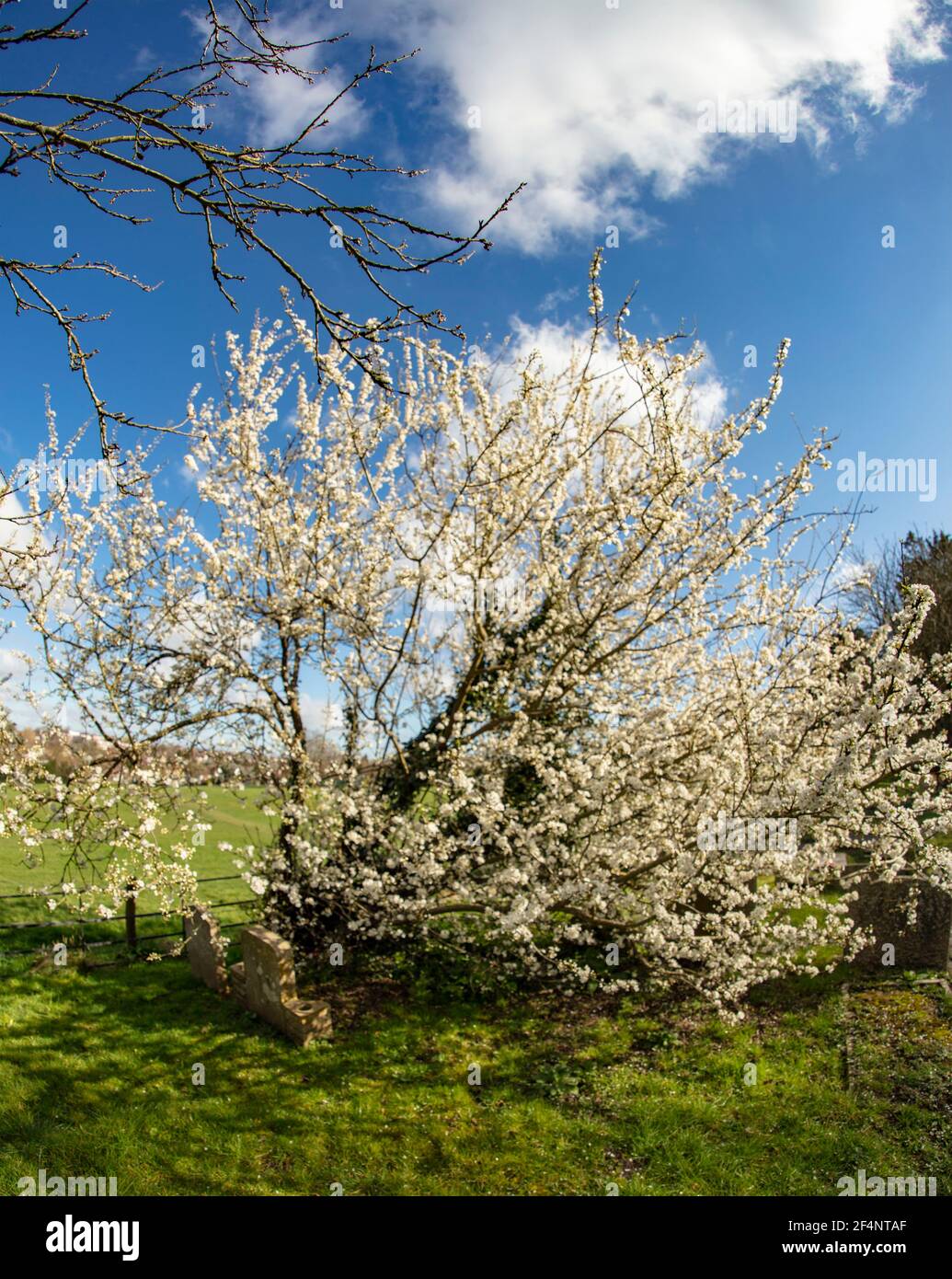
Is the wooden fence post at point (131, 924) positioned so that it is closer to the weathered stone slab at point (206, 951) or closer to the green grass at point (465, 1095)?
the green grass at point (465, 1095)

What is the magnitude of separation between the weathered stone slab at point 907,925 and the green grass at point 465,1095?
2.05ft

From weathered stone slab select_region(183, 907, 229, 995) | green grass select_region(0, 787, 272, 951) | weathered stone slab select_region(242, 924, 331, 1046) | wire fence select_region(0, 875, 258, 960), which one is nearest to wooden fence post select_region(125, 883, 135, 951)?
wire fence select_region(0, 875, 258, 960)

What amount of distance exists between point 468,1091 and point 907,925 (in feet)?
17.2

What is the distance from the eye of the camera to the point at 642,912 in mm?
7715

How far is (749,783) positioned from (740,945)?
1.64 metres

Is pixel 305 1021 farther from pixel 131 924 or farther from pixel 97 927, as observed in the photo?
pixel 97 927

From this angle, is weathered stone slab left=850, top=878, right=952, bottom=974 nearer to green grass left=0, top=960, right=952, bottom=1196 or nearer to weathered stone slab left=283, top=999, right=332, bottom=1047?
green grass left=0, top=960, right=952, bottom=1196

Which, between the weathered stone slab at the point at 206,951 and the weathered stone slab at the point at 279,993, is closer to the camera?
the weathered stone slab at the point at 279,993

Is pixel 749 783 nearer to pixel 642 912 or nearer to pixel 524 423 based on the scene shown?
pixel 642 912

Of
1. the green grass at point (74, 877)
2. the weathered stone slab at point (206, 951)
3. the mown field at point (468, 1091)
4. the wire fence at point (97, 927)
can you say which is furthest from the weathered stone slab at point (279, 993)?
the wire fence at point (97, 927)

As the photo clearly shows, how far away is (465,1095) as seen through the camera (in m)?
6.03

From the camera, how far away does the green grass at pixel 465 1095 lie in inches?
194
